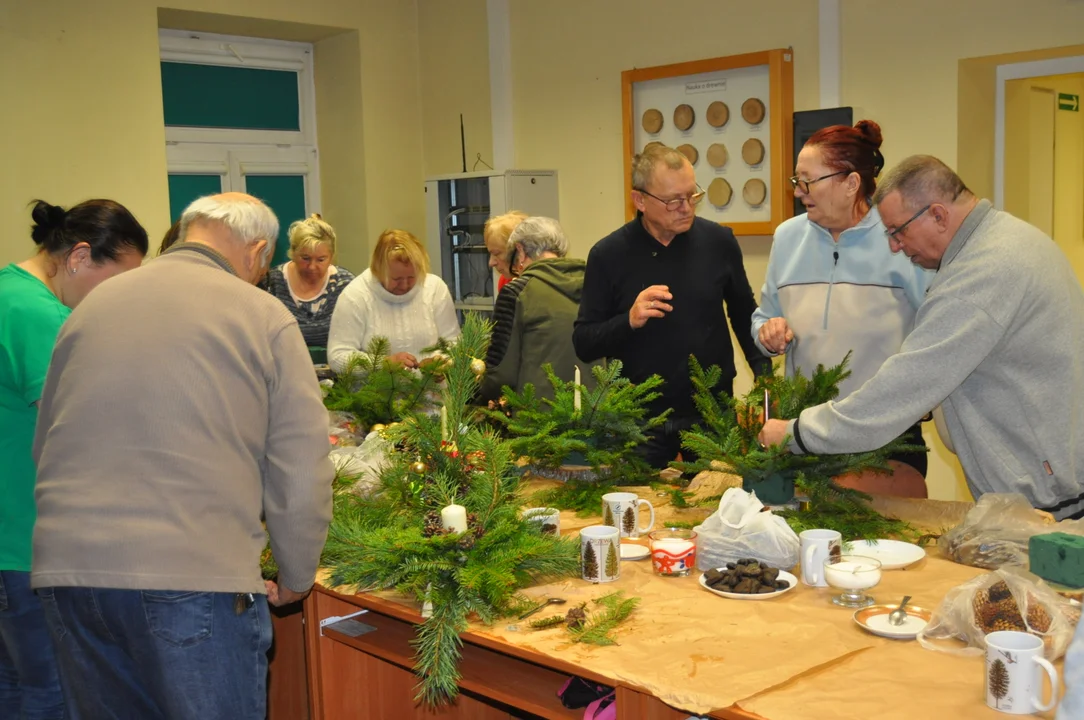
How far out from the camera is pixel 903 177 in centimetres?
242

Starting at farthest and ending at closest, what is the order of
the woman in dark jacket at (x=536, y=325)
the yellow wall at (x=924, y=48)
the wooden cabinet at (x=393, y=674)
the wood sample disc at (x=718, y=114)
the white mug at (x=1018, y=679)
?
the wood sample disc at (x=718, y=114)
the yellow wall at (x=924, y=48)
the woman in dark jacket at (x=536, y=325)
the wooden cabinet at (x=393, y=674)
the white mug at (x=1018, y=679)

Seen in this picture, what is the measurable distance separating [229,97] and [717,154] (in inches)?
131

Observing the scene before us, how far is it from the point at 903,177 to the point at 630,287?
1.09 metres

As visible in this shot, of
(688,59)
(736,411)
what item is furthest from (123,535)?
(688,59)

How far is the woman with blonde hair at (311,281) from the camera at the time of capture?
4938 mm

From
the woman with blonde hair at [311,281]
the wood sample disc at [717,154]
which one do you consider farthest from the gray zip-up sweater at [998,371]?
the woman with blonde hair at [311,281]

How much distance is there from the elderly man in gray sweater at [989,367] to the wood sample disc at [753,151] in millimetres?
2778

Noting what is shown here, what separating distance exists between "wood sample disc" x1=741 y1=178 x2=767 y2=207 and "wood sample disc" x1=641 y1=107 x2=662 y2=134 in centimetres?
68

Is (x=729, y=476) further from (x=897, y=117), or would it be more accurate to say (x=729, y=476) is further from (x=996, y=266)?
(x=897, y=117)

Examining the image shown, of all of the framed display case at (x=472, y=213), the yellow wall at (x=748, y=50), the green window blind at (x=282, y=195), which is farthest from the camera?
the green window blind at (x=282, y=195)

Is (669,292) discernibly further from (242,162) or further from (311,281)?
(242,162)

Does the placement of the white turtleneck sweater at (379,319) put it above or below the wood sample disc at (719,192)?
below

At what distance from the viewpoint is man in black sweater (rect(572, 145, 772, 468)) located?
3.21m

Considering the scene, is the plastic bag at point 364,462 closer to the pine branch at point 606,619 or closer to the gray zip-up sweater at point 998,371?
the pine branch at point 606,619
